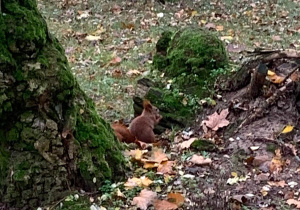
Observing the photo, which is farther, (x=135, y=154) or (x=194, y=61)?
(x=194, y=61)

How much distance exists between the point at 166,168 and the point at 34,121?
120cm

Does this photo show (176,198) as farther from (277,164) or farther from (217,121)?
(217,121)

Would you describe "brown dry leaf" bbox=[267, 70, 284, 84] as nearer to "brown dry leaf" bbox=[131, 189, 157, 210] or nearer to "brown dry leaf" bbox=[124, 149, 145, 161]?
"brown dry leaf" bbox=[124, 149, 145, 161]

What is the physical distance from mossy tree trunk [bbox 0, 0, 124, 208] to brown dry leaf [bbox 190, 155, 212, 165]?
949 millimetres

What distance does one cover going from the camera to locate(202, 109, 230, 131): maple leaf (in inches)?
213

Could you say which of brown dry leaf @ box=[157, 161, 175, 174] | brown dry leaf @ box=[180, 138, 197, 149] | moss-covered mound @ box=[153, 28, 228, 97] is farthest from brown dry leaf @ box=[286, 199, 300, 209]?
moss-covered mound @ box=[153, 28, 228, 97]

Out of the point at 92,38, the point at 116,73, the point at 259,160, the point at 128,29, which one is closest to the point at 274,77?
the point at 259,160

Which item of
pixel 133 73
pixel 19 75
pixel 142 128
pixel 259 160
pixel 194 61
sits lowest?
pixel 133 73

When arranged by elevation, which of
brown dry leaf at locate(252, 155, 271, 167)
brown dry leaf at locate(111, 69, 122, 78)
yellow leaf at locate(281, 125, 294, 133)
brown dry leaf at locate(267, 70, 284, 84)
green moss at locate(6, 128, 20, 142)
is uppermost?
green moss at locate(6, 128, 20, 142)

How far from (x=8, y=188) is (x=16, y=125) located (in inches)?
17.4

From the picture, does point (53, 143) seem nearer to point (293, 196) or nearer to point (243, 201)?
point (243, 201)

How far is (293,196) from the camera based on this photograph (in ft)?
13.3

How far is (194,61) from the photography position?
6.42 m

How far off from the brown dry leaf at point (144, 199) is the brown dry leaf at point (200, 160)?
27.4 inches
